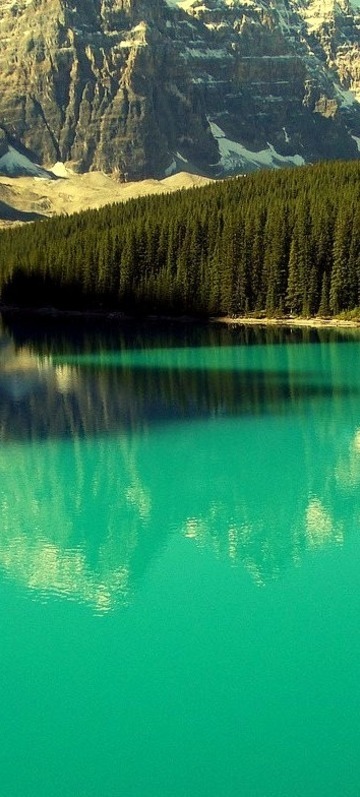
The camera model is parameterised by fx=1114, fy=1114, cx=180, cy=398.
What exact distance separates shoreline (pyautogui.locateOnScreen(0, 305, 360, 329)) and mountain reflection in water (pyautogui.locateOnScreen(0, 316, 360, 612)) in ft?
135

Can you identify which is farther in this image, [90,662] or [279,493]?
[279,493]

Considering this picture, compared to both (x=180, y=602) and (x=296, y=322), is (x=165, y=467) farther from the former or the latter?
(x=296, y=322)

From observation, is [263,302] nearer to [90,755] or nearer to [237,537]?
[237,537]

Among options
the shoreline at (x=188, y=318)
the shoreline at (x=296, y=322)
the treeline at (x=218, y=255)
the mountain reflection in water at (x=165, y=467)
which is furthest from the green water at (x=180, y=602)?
the treeline at (x=218, y=255)

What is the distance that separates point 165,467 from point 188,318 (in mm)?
96836

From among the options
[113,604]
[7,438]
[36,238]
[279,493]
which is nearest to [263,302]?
[36,238]

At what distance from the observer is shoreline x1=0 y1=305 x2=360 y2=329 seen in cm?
11519

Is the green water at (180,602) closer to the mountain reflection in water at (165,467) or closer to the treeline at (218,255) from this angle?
the mountain reflection in water at (165,467)

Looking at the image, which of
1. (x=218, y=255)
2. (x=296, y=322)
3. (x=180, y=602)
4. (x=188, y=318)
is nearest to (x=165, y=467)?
(x=180, y=602)

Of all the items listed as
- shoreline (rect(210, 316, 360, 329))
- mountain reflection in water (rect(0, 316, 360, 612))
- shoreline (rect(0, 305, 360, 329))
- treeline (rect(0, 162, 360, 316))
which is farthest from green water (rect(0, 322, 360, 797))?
treeline (rect(0, 162, 360, 316))

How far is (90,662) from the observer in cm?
2136

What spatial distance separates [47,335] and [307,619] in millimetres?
89104

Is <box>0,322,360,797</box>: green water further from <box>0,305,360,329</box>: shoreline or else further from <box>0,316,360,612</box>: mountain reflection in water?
<box>0,305,360,329</box>: shoreline

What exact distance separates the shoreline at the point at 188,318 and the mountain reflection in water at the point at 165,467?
135 ft
